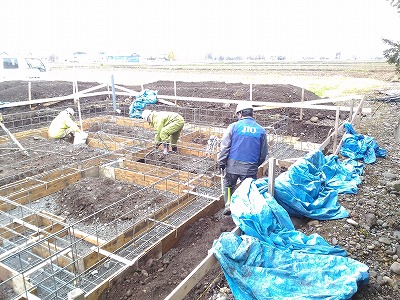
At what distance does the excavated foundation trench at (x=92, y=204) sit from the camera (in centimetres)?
380

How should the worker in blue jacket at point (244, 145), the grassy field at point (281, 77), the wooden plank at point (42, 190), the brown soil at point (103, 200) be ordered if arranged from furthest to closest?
the grassy field at point (281, 77) → the wooden plank at point (42, 190) → the brown soil at point (103, 200) → the worker in blue jacket at point (244, 145)

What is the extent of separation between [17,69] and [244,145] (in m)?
14.9

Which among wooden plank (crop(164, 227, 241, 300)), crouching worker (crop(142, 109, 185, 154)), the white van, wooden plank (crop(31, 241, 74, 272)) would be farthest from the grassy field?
wooden plank (crop(164, 227, 241, 300))

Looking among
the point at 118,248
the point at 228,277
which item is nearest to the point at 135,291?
the point at 118,248

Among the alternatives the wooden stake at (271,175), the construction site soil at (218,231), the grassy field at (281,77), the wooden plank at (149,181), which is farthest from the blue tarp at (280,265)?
the grassy field at (281,77)

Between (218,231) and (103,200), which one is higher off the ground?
(103,200)

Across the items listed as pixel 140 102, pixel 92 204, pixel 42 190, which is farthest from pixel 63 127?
pixel 92 204

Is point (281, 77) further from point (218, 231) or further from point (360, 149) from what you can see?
point (218, 231)

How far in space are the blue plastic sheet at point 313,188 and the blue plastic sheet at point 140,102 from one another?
23.5 feet

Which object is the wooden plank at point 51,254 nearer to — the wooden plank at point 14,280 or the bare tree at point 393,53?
the wooden plank at point 14,280

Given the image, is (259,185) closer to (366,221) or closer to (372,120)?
(366,221)

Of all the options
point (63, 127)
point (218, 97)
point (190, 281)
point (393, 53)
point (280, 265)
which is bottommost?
point (280, 265)

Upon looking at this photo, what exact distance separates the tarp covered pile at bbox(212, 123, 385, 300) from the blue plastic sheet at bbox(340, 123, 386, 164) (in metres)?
2.67

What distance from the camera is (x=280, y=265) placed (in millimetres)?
3264
